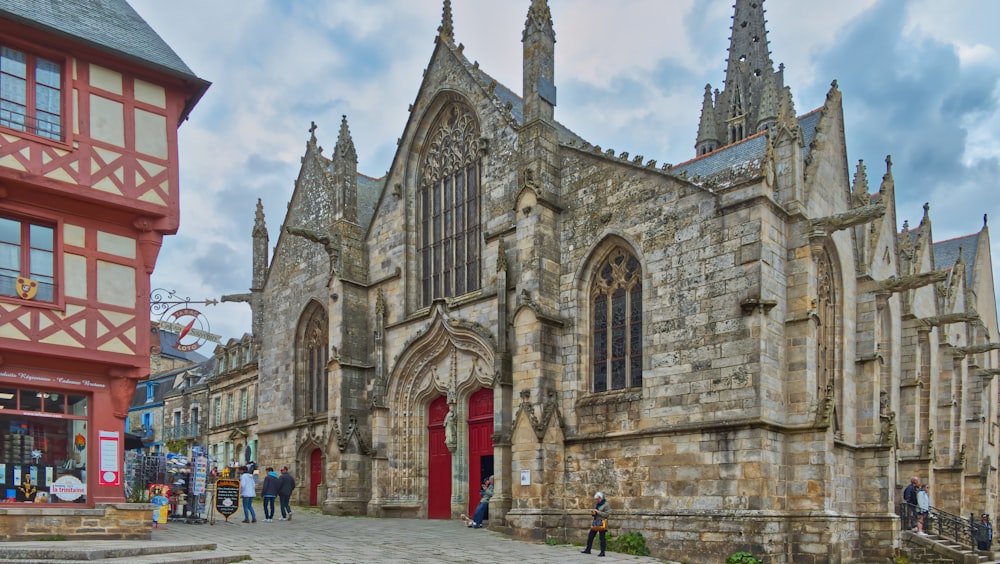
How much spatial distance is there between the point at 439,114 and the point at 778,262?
31.5ft

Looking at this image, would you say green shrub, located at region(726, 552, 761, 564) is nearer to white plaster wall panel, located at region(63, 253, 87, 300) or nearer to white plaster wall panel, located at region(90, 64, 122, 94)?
white plaster wall panel, located at region(63, 253, 87, 300)

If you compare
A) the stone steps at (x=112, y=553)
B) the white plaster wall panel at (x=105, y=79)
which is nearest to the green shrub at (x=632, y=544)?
the stone steps at (x=112, y=553)

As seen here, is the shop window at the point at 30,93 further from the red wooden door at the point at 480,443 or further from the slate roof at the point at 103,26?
the red wooden door at the point at 480,443

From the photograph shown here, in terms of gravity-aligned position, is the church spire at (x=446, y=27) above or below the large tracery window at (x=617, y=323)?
above

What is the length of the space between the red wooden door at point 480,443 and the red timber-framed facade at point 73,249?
7.71m

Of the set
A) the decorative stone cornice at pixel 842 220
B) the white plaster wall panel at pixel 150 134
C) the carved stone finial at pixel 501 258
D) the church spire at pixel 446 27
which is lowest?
the carved stone finial at pixel 501 258

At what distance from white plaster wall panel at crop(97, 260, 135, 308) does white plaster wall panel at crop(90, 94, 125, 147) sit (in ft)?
6.05

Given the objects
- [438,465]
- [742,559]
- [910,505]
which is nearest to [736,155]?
[742,559]

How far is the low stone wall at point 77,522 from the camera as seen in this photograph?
1173cm

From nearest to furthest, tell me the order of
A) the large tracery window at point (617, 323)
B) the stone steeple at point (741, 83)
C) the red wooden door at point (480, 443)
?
the large tracery window at point (617, 323)
the red wooden door at point (480, 443)
the stone steeple at point (741, 83)

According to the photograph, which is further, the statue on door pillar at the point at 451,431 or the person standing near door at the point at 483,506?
the statue on door pillar at the point at 451,431

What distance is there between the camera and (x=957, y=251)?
33594 mm

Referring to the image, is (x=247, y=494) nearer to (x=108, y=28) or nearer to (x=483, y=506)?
(x=483, y=506)

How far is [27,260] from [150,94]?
3.27m
